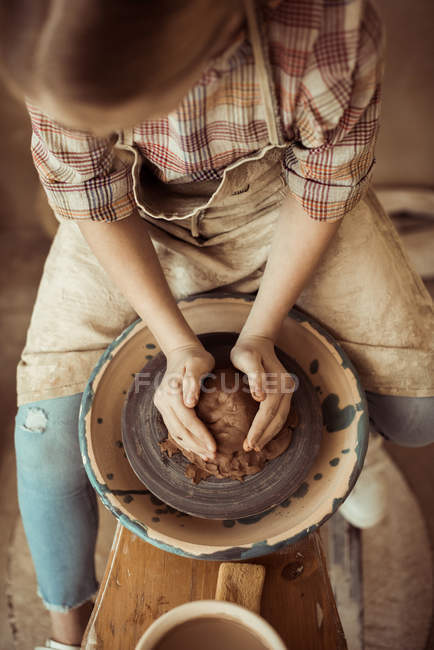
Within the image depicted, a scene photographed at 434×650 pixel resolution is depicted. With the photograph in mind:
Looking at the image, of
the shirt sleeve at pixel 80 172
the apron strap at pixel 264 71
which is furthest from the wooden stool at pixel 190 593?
the apron strap at pixel 264 71

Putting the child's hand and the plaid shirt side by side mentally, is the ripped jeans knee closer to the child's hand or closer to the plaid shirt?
the child's hand

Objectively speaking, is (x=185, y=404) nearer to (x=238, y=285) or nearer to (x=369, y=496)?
(x=238, y=285)

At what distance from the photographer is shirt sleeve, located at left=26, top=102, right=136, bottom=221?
78 cm

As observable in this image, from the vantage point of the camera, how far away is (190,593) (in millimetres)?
857

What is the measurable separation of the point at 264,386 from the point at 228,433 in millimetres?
103

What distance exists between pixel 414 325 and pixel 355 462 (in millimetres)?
339

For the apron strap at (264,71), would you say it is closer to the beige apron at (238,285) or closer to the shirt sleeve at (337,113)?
the shirt sleeve at (337,113)

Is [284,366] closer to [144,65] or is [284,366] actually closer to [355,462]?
[355,462]

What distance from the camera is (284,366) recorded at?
3.17 ft

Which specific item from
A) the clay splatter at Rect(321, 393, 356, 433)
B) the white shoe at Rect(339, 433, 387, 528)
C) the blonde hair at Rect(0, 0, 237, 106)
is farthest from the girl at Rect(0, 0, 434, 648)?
the white shoe at Rect(339, 433, 387, 528)

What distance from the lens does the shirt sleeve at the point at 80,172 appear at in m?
0.78

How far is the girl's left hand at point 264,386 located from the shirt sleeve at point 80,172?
34 centimetres

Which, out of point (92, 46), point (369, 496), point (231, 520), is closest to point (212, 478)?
point (231, 520)

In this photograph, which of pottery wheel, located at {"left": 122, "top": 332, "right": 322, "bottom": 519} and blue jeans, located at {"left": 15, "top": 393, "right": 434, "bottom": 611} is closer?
pottery wheel, located at {"left": 122, "top": 332, "right": 322, "bottom": 519}
